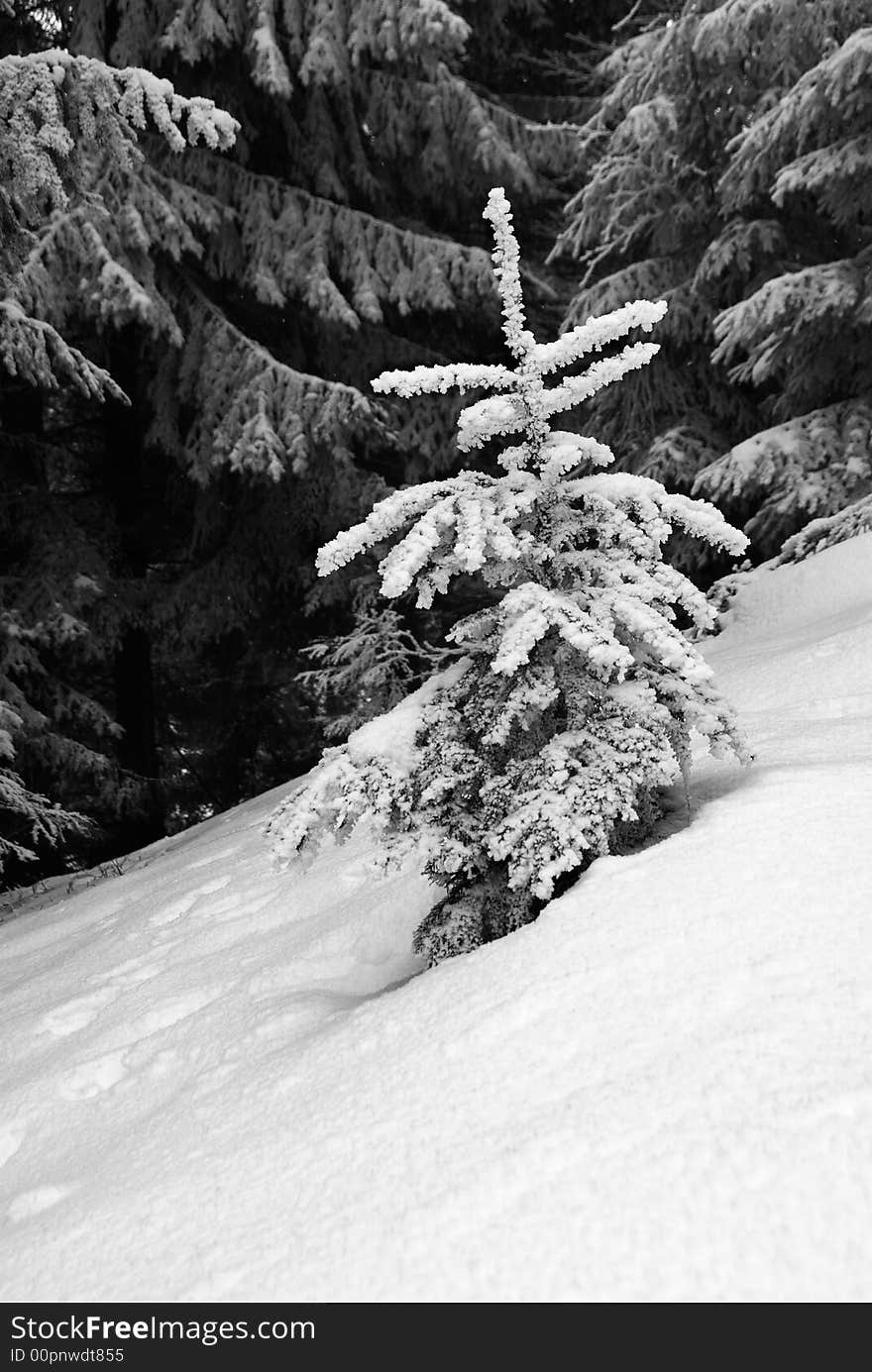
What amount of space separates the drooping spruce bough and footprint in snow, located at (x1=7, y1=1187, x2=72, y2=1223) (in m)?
1.06

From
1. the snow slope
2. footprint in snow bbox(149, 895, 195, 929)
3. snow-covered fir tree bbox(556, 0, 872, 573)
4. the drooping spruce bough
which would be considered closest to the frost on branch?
the drooping spruce bough

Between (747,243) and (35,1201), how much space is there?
7.96m

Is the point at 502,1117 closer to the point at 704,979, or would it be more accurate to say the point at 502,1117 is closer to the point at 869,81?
the point at 704,979

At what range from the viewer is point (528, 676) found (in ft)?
9.94

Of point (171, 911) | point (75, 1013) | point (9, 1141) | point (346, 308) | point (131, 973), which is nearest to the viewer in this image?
point (9, 1141)

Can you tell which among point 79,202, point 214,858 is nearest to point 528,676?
point 214,858

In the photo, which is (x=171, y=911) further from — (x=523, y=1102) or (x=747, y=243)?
(x=747, y=243)

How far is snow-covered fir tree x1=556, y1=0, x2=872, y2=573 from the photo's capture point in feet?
→ 22.2

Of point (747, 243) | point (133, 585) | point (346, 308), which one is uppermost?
point (346, 308)

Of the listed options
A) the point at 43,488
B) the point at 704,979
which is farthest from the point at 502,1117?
the point at 43,488

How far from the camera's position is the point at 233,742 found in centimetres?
1269

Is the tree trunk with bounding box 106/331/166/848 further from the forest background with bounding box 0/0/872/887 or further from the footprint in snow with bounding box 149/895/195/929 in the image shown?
the footprint in snow with bounding box 149/895/195/929

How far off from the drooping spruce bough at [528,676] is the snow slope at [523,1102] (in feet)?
0.90

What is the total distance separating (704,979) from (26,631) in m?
7.84
